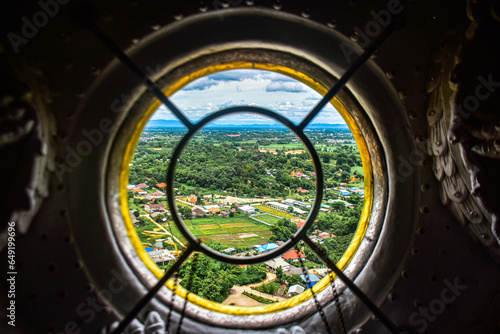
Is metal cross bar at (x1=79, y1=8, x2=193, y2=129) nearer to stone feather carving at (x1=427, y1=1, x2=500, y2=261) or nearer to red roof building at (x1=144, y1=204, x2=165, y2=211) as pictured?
stone feather carving at (x1=427, y1=1, x2=500, y2=261)

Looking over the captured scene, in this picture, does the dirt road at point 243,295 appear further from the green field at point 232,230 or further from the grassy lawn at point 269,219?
the grassy lawn at point 269,219

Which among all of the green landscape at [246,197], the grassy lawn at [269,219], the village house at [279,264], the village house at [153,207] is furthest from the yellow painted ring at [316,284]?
the grassy lawn at [269,219]

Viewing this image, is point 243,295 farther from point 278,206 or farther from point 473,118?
point 473,118

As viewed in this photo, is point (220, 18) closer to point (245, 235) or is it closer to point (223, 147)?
point (245, 235)

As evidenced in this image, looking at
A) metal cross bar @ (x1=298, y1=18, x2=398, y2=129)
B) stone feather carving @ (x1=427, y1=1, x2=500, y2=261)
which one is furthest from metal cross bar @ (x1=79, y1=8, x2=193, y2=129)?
stone feather carving @ (x1=427, y1=1, x2=500, y2=261)

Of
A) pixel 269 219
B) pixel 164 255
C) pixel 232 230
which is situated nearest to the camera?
pixel 164 255

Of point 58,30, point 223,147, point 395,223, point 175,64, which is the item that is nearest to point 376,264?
point 395,223

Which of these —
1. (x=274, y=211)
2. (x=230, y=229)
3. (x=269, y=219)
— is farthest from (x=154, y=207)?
(x=274, y=211)

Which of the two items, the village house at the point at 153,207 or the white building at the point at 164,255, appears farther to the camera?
the village house at the point at 153,207
